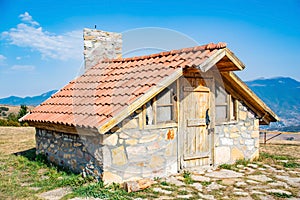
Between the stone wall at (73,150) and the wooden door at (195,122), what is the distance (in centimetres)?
230

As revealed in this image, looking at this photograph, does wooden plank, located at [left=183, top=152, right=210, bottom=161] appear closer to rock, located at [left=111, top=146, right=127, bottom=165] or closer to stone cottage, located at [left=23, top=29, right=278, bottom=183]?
stone cottage, located at [left=23, top=29, right=278, bottom=183]

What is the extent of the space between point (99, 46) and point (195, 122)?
4.86m

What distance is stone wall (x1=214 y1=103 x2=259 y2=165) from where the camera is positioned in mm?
8383

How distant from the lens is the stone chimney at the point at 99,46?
10.4m

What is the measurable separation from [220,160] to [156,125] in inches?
101

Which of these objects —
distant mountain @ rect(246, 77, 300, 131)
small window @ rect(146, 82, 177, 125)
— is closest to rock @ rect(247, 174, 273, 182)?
small window @ rect(146, 82, 177, 125)

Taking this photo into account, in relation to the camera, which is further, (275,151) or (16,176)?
(275,151)

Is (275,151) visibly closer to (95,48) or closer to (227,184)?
(227,184)

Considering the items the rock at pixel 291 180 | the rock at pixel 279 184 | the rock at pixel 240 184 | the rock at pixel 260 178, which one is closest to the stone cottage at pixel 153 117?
the rock at pixel 260 178

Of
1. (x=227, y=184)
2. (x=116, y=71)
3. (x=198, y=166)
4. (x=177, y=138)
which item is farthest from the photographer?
(x=116, y=71)

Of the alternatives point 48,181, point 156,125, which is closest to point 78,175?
point 48,181

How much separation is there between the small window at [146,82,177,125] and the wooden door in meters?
0.28

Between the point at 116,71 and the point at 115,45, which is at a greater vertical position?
the point at 115,45

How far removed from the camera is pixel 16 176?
7438 millimetres
